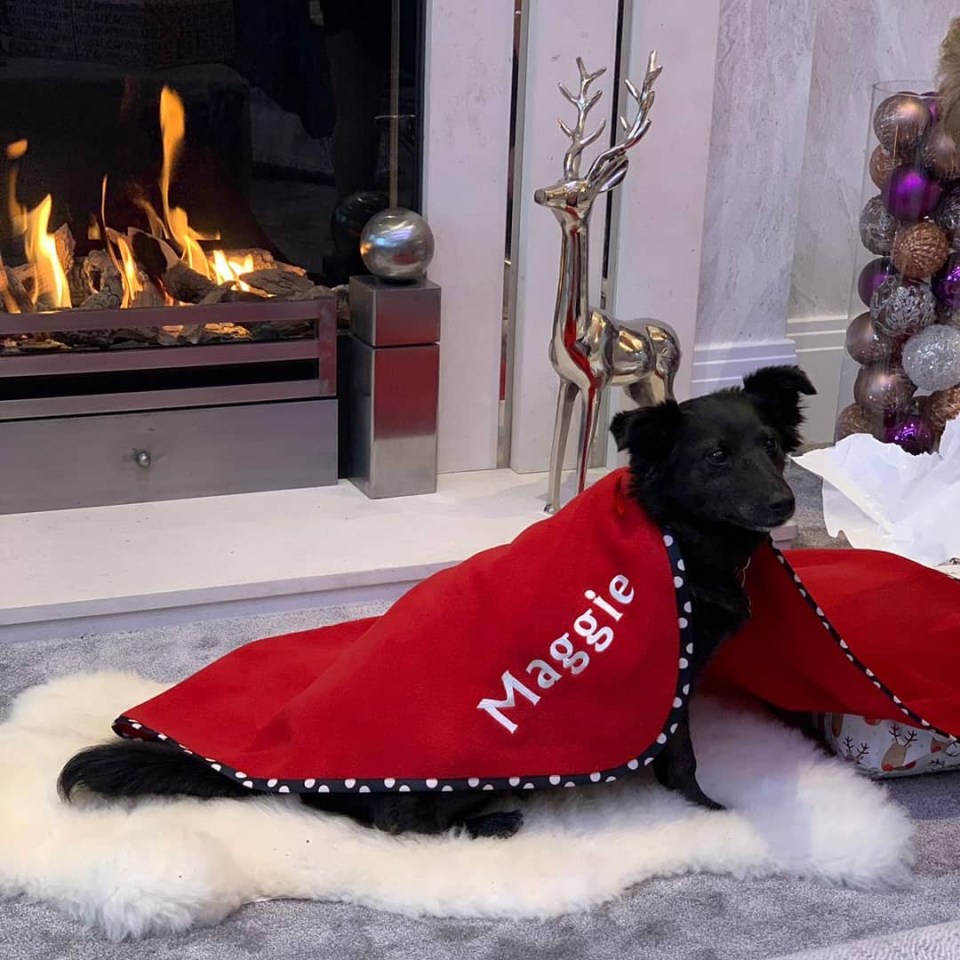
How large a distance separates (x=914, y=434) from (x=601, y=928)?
4.98 ft

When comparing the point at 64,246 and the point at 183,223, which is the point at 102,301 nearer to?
the point at 64,246

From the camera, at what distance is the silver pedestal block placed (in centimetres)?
253

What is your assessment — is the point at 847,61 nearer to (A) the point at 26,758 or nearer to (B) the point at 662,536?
(B) the point at 662,536

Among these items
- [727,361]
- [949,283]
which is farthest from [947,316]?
[727,361]

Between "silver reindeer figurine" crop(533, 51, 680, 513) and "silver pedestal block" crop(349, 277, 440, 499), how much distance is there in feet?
0.82

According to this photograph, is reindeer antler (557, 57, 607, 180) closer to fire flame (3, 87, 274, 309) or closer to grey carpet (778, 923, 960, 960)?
fire flame (3, 87, 274, 309)

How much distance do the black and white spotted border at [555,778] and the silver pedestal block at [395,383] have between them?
1112 mm

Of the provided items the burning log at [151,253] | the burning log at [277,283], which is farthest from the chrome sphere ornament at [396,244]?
the burning log at [151,253]

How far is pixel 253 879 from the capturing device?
149 cm

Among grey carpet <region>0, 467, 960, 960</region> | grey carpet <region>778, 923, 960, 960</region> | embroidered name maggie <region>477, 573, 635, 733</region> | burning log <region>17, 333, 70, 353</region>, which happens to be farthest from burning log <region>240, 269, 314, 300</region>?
grey carpet <region>778, 923, 960, 960</region>

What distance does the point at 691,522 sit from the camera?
153cm

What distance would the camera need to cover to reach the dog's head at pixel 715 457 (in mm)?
1486

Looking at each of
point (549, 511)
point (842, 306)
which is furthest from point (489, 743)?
point (842, 306)

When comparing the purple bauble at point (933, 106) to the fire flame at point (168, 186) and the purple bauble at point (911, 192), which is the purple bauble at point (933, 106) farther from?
the fire flame at point (168, 186)
